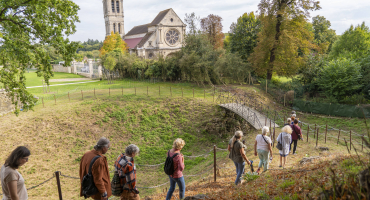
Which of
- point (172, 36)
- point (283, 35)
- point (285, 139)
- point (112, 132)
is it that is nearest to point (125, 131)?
point (112, 132)

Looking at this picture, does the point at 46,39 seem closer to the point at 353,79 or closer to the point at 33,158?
the point at 33,158

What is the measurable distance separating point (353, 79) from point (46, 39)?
20321 mm

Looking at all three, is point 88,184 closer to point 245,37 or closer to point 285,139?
point 285,139

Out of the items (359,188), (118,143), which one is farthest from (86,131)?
(359,188)

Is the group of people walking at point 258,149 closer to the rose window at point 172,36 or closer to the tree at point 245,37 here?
the tree at point 245,37

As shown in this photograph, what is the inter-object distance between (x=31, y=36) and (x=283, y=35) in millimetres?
19758

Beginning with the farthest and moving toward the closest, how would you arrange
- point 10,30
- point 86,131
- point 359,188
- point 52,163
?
point 86,131, point 52,163, point 10,30, point 359,188

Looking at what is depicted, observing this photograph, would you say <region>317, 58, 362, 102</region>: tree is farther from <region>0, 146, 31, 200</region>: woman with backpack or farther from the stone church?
the stone church

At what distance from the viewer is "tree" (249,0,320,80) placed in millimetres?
20562

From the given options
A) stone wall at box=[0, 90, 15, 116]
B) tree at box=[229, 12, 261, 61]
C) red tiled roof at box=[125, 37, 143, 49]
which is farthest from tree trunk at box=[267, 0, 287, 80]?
red tiled roof at box=[125, 37, 143, 49]

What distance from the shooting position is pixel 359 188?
2627 mm

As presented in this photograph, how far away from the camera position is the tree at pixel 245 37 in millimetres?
26531

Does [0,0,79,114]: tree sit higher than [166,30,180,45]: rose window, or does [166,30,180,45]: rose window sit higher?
[166,30,180,45]: rose window

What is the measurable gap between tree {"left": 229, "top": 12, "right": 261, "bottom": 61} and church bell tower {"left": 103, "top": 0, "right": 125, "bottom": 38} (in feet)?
136
